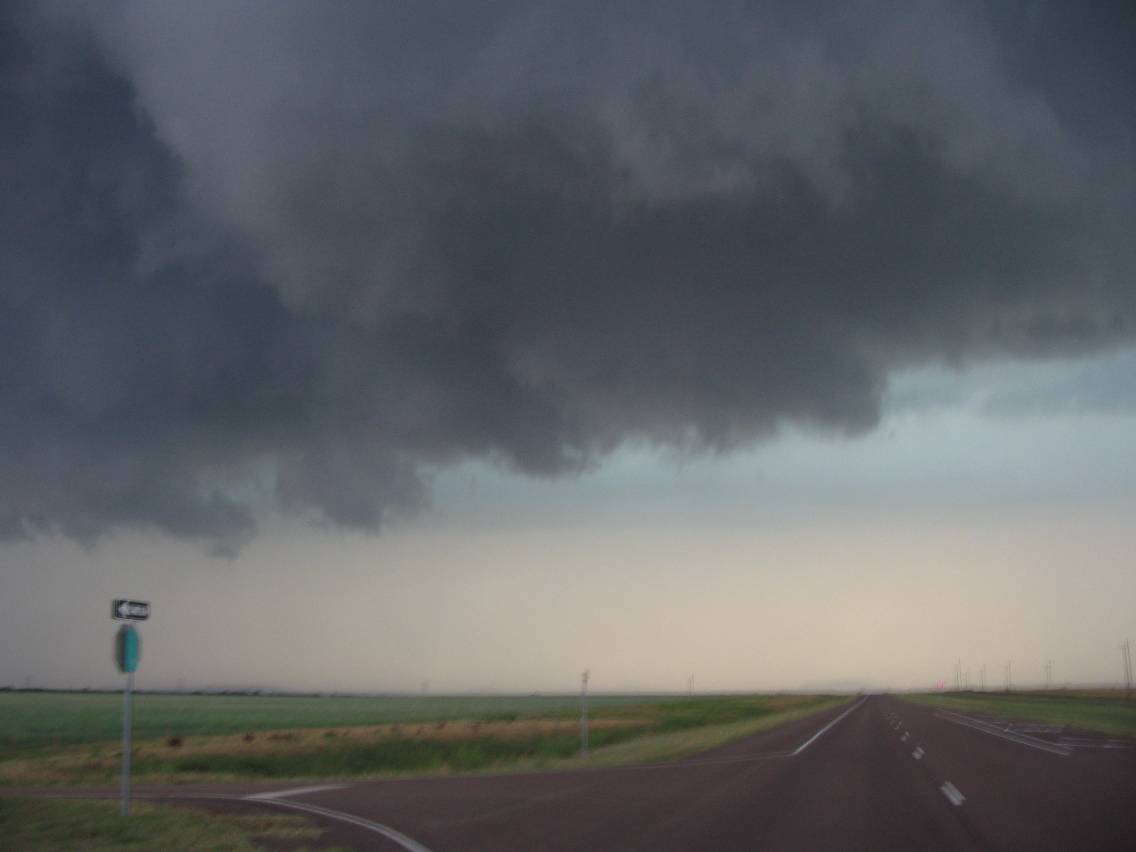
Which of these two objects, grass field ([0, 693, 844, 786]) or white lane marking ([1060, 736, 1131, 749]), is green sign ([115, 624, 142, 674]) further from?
white lane marking ([1060, 736, 1131, 749])

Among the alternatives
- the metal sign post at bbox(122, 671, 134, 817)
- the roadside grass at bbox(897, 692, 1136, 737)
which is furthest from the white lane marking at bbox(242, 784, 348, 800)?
the roadside grass at bbox(897, 692, 1136, 737)

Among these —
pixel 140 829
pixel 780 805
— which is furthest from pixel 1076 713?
pixel 140 829

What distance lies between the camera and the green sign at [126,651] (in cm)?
1493

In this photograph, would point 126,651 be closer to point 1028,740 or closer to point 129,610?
point 129,610

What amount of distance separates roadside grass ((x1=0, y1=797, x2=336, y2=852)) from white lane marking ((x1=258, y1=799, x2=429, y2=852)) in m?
0.64

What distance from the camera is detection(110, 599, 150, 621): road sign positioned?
49.4 feet

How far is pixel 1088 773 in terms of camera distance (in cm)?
2234

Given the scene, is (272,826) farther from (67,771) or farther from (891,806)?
(67,771)

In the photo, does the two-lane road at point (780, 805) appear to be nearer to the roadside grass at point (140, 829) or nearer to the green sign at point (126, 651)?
the roadside grass at point (140, 829)

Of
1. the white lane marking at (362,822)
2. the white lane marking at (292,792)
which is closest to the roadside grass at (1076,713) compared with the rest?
the white lane marking at (292,792)

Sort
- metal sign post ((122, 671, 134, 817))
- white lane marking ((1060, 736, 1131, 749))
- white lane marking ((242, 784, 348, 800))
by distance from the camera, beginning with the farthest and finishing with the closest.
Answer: white lane marking ((1060, 736, 1131, 749)) < white lane marking ((242, 784, 348, 800)) < metal sign post ((122, 671, 134, 817))

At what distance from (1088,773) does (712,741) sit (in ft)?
56.9

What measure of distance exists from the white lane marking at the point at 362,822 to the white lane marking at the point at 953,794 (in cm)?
918

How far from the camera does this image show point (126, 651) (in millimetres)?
14961
